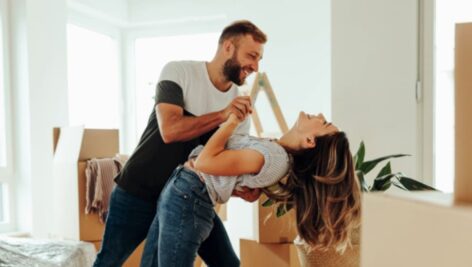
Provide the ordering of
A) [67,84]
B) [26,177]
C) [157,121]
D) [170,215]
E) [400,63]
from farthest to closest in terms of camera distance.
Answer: [67,84]
[26,177]
[400,63]
[157,121]
[170,215]

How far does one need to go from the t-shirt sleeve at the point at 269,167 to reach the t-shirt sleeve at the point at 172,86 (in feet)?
1.01

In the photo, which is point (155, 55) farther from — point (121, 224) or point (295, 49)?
point (121, 224)

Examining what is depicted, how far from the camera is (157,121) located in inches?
55.6

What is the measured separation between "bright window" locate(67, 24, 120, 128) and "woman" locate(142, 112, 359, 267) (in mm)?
2127

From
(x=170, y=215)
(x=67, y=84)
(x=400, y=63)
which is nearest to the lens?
(x=170, y=215)

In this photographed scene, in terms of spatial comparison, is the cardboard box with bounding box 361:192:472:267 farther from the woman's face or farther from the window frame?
Result: the window frame

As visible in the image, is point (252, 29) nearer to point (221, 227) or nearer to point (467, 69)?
point (221, 227)

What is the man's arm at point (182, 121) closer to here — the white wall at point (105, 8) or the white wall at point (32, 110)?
the white wall at point (32, 110)

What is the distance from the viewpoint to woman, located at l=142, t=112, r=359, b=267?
118 cm

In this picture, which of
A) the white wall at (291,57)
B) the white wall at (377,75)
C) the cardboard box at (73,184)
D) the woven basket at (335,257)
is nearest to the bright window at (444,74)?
A: the white wall at (377,75)

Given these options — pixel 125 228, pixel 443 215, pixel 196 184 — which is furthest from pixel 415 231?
pixel 125 228

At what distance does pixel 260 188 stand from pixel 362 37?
130 centimetres

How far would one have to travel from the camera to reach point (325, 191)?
1.23 m

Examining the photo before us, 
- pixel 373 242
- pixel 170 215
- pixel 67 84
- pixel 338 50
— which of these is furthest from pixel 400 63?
pixel 67 84
